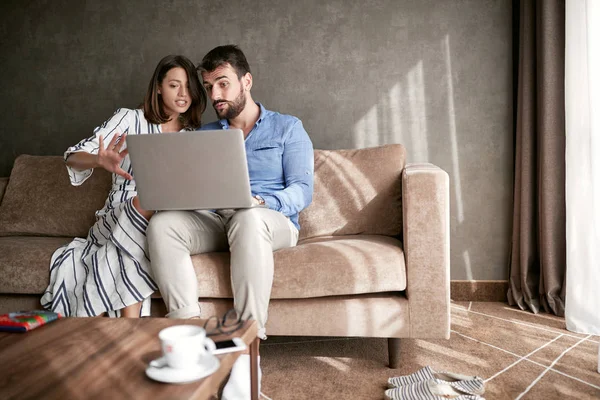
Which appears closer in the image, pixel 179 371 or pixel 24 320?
pixel 179 371

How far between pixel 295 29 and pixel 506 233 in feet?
4.90

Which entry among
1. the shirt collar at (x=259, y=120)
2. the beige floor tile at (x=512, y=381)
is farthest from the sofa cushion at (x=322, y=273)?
the shirt collar at (x=259, y=120)

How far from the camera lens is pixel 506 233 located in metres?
2.55

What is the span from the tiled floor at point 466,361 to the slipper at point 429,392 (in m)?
0.07

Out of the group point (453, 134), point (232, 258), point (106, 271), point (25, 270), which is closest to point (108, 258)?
point (106, 271)

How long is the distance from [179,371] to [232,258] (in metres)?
0.78

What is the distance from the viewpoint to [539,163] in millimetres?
2309

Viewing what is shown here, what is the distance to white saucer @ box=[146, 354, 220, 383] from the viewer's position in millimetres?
775

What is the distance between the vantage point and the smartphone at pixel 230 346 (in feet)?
2.95

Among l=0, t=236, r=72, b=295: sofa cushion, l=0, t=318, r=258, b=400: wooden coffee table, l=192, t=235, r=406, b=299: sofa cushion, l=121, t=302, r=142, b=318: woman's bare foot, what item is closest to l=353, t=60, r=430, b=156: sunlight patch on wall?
l=192, t=235, r=406, b=299: sofa cushion

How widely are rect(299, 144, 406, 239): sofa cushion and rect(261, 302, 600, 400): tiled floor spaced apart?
45cm

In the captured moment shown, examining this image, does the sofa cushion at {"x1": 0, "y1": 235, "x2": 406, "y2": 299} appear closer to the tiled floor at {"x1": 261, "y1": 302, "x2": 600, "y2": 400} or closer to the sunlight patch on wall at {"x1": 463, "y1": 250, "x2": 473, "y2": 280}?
the tiled floor at {"x1": 261, "y1": 302, "x2": 600, "y2": 400}

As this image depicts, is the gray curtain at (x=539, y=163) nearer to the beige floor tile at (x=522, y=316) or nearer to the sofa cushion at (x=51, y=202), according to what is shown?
the beige floor tile at (x=522, y=316)

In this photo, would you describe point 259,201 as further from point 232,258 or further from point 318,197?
point 318,197
